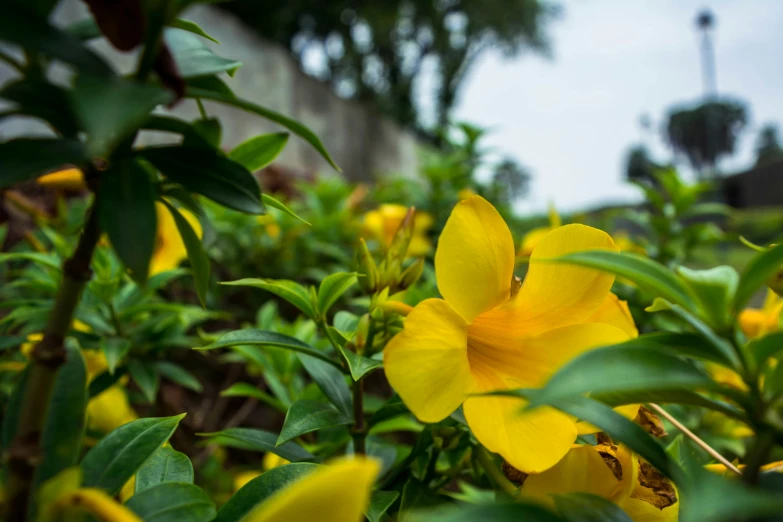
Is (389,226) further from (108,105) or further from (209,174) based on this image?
(108,105)

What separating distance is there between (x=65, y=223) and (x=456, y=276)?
1.30 meters

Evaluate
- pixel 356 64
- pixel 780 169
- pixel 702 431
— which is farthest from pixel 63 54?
pixel 780 169

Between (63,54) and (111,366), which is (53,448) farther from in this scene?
(111,366)

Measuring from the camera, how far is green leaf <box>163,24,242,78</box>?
33cm

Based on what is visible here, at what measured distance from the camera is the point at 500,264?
0.42 m

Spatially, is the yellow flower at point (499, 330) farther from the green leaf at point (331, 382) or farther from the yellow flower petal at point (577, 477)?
the green leaf at point (331, 382)

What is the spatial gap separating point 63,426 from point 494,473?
1.12 ft

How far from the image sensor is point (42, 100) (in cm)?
30

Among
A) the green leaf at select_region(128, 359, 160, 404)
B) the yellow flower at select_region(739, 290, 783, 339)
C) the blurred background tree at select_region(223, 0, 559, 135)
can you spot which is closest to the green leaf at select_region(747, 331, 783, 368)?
the yellow flower at select_region(739, 290, 783, 339)

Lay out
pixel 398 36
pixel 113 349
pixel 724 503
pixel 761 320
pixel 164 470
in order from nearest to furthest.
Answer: pixel 724 503
pixel 164 470
pixel 113 349
pixel 761 320
pixel 398 36

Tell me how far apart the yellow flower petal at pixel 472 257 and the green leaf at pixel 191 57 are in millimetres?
190

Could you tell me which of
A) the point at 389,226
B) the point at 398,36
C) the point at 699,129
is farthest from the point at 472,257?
the point at 699,129

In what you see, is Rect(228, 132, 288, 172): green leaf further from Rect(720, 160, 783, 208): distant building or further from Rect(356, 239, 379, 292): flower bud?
Rect(720, 160, 783, 208): distant building

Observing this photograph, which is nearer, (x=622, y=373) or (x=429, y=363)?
(x=622, y=373)
